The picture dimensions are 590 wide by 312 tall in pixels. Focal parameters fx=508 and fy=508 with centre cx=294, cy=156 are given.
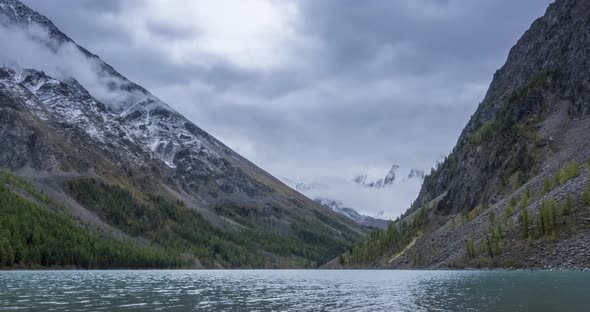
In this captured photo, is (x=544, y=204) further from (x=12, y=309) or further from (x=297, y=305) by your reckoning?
(x=12, y=309)

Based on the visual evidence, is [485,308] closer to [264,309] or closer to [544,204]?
[264,309]

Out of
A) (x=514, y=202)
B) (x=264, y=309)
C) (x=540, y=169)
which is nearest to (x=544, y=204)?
(x=514, y=202)

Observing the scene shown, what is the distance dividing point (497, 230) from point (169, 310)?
393 feet

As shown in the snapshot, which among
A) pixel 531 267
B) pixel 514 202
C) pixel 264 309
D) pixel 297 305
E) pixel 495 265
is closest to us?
pixel 264 309

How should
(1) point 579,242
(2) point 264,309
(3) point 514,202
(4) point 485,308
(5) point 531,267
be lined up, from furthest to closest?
(3) point 514,202 → (5) point 531,267 → (1) point 579,242 → (2) point 264,309 → (4) point 485,308

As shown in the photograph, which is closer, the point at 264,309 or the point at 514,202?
the point at 264,309

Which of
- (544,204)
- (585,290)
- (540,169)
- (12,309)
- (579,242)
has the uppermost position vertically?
(540,169)

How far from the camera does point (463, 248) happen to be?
168m

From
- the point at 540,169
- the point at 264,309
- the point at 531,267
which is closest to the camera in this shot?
the point at 264,309

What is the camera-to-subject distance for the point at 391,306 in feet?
186

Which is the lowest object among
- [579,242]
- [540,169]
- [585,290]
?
[585,290]

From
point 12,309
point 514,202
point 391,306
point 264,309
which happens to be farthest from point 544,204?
Result: point 12,309

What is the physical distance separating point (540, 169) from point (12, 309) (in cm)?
18831

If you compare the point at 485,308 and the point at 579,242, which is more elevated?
the point at 579,242
